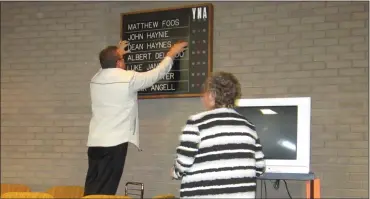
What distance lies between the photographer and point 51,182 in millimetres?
4621

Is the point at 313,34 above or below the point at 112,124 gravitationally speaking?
above

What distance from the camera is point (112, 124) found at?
3.39 m

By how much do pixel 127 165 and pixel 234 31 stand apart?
1516 mm

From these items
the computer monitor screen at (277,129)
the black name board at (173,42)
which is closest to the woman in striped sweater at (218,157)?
the computer monitor screen at (277,129)

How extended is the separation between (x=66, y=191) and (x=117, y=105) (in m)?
1.20

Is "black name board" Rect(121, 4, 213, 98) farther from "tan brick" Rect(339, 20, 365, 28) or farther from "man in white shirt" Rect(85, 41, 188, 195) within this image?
"tan brick" Rect(339, 20, 365, 28)

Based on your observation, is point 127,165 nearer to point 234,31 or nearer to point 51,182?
point 51,182

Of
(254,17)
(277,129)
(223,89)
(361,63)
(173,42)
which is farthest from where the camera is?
(173,42)

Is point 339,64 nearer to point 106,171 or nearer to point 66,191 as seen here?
point 106,171

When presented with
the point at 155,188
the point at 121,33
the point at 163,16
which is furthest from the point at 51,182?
the point at 163,16

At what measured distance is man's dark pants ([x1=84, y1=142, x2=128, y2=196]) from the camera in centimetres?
336

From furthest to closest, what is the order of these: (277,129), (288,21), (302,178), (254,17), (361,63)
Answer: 1. (254,17)
2. (288,21)
3. (361,63)
4. (277,129)
5. (302,178)

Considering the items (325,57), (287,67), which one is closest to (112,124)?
(287,67)

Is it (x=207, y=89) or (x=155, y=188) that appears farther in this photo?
(x=155, y=188)
